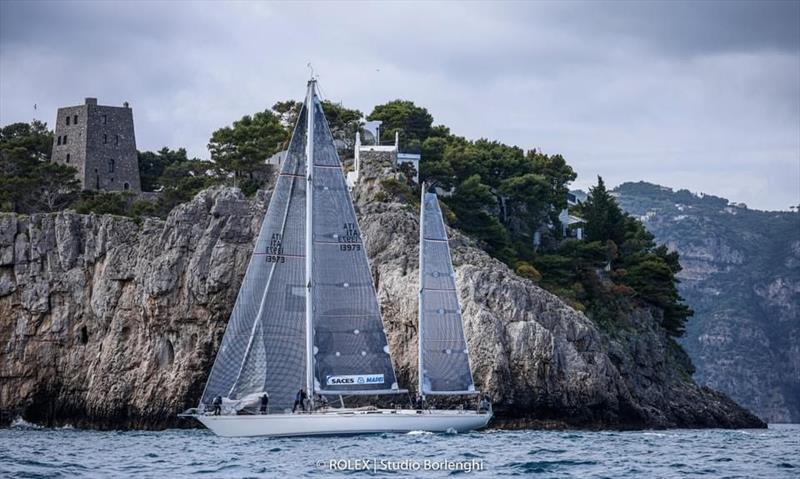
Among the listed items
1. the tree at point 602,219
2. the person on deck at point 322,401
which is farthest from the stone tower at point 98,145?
the person on deck at point 322,401

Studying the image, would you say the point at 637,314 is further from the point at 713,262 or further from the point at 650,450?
the point at 713,262

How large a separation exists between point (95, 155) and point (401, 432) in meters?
38.1

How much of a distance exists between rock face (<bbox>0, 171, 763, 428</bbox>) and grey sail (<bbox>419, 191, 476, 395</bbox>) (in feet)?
15.9

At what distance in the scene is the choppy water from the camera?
34812mm

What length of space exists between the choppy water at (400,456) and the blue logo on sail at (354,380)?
202 cm

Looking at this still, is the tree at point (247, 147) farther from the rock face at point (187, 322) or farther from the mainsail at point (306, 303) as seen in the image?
the mainsail at point (306, 303)

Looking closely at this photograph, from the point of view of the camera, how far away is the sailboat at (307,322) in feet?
149

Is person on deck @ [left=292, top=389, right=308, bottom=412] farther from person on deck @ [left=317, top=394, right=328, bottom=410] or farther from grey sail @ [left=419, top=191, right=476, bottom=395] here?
grey sail @ [left=419, top=191, right=476, bottom=395]

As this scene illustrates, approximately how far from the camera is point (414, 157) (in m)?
74.1

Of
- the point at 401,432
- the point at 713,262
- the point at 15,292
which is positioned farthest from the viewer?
the point at 713,262

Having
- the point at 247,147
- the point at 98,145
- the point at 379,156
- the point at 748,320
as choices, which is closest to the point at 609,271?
the point at 379,156

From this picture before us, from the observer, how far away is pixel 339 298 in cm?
4634

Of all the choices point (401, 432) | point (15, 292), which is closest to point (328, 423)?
point (401, 432)

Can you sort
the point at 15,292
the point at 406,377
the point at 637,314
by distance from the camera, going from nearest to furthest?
the point at 406,377 → the point at 15,292 → the point at 637,314
